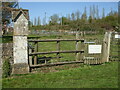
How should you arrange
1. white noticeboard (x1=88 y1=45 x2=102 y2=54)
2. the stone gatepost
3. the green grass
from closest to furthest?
the green grass → the stone gatepost → white noticeboard (x1=88 y1=45 x2=102 y2=54)

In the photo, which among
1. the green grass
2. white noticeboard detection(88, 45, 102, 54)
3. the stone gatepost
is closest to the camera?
the green grass

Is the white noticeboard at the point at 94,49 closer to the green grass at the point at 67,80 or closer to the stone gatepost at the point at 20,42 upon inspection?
the green grass at the point at 67,80

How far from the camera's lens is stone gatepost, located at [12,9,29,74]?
6.75m

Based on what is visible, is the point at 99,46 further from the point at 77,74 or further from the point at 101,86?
the point at 101,86

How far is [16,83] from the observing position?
5562mm

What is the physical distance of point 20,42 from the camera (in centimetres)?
684

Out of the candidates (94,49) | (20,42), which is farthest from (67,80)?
(94,49)

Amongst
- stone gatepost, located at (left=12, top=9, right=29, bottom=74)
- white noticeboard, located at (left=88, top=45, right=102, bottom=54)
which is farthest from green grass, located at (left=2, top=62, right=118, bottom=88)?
white noticeboard, located at (left=88, top=45, right=102, bottom=54)

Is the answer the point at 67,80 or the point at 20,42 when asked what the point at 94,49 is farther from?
the point at 20,42

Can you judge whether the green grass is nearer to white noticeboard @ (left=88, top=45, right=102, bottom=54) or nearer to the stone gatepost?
the stone gatepost

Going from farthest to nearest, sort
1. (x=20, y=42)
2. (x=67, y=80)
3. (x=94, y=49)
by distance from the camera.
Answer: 1. (x=94, y=49)
2. (x=20, y=42)
3. (x=67, y=80)

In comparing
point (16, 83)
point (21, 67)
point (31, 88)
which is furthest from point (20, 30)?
point (31, 88)

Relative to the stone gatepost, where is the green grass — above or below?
below

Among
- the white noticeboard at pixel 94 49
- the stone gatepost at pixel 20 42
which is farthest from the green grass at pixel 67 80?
the white noticeboard at pixel 94 49
